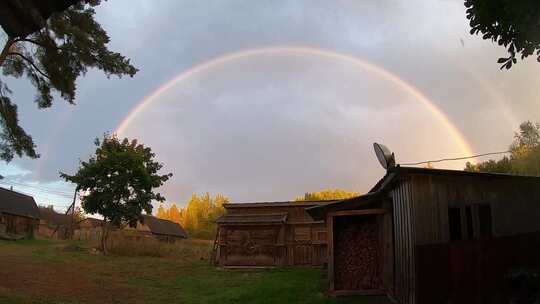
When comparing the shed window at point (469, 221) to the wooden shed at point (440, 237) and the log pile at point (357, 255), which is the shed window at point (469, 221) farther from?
the log pile at point (357, 255)

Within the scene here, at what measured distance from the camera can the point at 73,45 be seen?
52.8 feet

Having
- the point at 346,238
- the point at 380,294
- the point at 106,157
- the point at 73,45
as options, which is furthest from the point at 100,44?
the point at 106,157

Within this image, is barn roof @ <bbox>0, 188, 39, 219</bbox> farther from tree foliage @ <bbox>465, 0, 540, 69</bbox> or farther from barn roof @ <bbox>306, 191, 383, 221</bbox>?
tree foliage @ <bbox>465, 0, 540, 69</bbox>

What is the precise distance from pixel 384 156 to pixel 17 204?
156 ft

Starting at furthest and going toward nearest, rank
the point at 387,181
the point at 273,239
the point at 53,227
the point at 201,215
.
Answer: the point at 201,215, the point at 53,227, the point at 273,239, the point at 387,181

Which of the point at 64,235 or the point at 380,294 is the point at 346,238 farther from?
the point at 64,235

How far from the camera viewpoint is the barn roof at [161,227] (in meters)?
71.6

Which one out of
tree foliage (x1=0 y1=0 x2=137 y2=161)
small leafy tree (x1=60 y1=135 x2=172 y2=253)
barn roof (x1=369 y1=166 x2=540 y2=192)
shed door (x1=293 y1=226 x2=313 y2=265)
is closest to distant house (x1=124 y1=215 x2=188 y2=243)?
small leafy tree (x1=60 y1=135 x2=172 y2=253)

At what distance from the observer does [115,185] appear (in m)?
34.9

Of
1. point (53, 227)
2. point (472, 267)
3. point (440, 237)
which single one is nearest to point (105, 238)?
point (440, 237)

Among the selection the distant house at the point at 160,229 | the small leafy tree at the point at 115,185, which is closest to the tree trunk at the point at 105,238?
the small leafy tree at the point at 115,185

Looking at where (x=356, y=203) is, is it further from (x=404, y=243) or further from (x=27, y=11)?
(x=27, y=11)

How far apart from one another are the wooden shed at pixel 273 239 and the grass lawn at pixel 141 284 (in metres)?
1.74

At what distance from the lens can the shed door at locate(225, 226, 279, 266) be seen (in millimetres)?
28875
